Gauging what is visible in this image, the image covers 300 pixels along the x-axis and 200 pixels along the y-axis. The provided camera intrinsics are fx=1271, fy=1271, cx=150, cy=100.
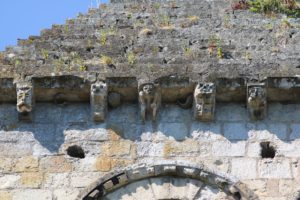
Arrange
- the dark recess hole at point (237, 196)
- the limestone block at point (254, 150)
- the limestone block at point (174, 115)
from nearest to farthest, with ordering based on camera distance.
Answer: the dark recess hole at point (237, 196) < the limestone block at point (254, 150) < the limestone block at point (174, 115)

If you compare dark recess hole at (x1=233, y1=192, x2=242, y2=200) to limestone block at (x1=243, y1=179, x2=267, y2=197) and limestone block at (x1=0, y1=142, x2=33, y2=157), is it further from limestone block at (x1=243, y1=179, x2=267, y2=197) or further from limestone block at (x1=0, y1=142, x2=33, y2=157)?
limestone block at (x1=0, y1=142, x2=33, y2=157)

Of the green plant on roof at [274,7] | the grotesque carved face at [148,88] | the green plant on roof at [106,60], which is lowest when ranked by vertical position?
the grotesque carved face at [148,88]

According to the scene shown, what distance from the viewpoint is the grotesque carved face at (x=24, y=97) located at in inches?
690

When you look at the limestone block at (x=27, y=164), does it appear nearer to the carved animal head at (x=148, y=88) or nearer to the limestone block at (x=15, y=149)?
the limestone block at (x=15, y=149)

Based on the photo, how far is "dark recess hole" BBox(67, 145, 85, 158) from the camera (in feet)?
57.0

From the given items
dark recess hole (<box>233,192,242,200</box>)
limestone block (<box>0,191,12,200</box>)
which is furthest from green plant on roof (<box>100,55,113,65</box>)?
dark recess hole (<box>233,192,242,200</box>)

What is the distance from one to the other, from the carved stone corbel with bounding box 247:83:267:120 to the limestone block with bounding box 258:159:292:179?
0.76 m

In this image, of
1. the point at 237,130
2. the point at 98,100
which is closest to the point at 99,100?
the point at 98,100

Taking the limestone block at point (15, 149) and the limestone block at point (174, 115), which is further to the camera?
the limestone block at point (174, 115)

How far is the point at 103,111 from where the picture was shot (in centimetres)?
1762

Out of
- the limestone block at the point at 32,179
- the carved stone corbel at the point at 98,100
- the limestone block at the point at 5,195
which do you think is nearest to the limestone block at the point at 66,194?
the limestone block at the point at 32,179

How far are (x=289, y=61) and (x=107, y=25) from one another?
12.0ft

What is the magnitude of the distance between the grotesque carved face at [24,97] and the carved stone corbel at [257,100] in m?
3.03

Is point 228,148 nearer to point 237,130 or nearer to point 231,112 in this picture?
point 237,130
